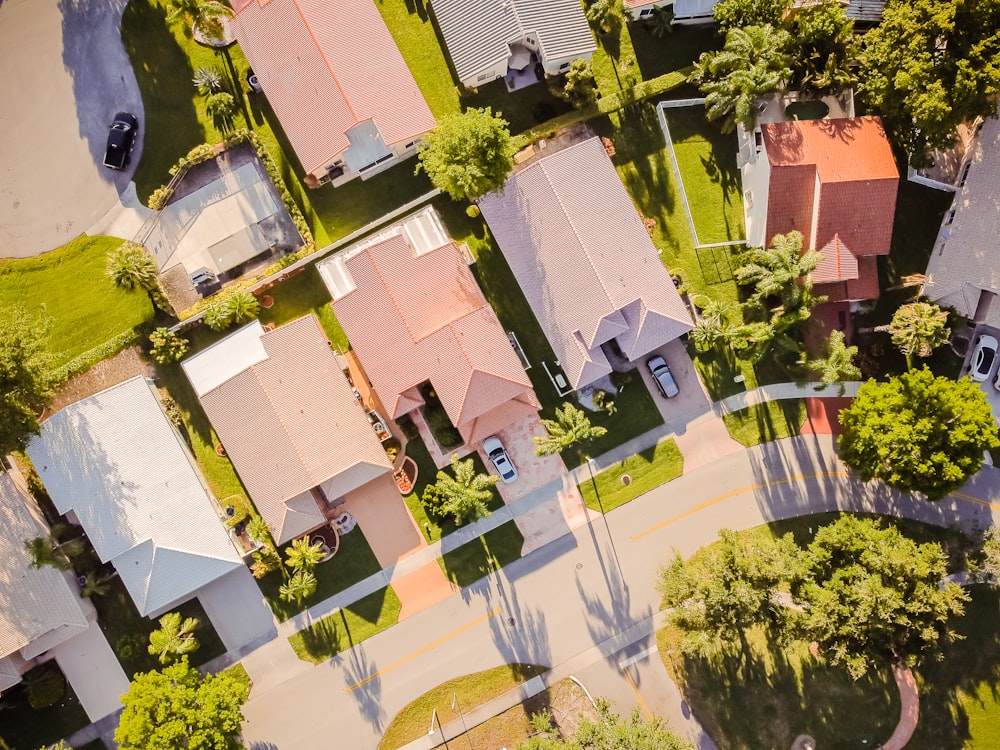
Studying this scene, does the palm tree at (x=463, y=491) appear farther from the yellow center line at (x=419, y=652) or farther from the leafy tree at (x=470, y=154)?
the leafy tree at (x=470, y=154)

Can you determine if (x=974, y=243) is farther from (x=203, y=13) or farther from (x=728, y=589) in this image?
(x=203, y=13)

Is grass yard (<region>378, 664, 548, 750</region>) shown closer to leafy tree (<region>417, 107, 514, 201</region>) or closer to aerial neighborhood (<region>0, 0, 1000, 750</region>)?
aerial neighborhood (<region>0, 0, 1000, 750</region>)

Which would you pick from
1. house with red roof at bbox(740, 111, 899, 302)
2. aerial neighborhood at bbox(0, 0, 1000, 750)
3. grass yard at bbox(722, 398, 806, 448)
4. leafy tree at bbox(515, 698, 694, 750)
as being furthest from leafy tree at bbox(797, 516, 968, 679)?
house with red roof at bbox(740, 111, 899, 302)

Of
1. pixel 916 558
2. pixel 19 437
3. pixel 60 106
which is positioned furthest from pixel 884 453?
pixel 60 106

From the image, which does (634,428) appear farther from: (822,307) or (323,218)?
(323,218)

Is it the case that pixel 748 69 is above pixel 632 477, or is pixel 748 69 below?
above

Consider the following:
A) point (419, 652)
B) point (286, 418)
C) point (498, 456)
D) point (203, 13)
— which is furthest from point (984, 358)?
point (203, 13)
